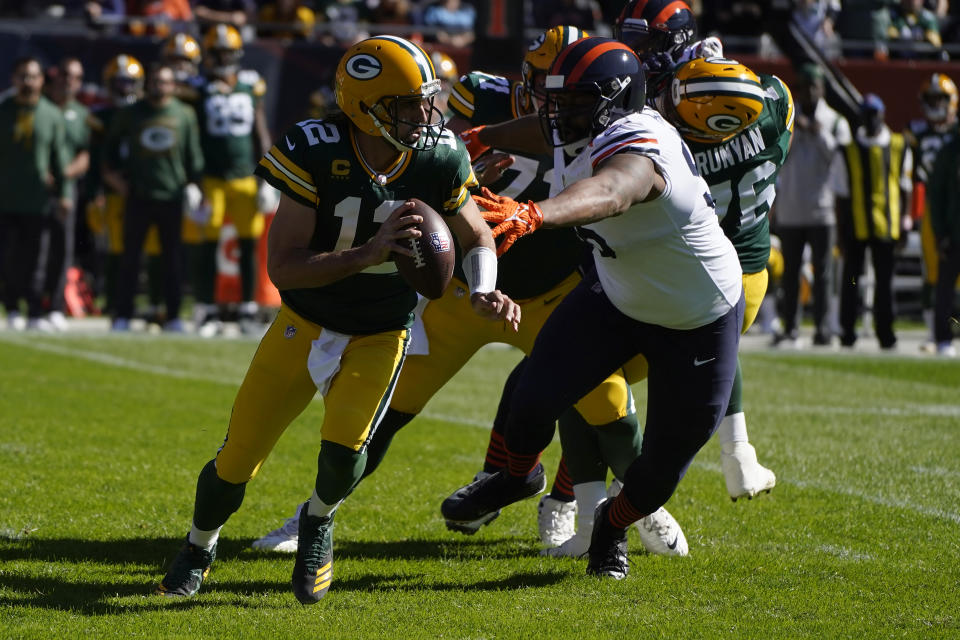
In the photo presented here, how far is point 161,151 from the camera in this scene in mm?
11039

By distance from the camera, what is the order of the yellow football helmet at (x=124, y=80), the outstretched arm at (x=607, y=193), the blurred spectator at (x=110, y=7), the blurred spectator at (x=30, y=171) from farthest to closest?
the blurred spectator at (x=110, y=7) < the yellow football helmet at (x=124, y=80) < the blurred spectator at (x=30, y=171) < the outstretched arm at (x=607, y=193)

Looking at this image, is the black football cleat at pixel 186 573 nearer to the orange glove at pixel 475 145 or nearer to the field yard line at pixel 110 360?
the orange glove at pixel 475 145

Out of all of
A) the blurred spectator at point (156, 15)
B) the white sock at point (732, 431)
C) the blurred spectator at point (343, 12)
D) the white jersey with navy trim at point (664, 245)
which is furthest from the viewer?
the blurred spectator at point (343, 12)

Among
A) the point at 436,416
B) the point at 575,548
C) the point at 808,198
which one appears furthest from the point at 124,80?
the point at 575,548

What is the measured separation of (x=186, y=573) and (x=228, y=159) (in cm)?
731

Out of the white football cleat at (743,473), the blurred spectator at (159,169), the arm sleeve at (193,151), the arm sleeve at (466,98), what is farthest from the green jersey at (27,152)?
the white football cleat at (743,473)

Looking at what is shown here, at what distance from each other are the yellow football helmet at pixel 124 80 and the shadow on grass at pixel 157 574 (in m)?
7.76

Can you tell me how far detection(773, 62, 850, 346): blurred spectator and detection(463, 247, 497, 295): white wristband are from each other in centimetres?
770

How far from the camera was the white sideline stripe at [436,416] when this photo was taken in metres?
Answer: 5.60

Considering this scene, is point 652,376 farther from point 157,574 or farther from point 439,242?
point 157,574

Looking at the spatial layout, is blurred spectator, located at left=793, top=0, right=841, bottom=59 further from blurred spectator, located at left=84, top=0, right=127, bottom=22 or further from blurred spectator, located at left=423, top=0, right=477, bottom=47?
blurred spectator, located at left=84, top=0, right=127, bottom=22

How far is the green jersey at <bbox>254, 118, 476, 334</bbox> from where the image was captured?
3.99 metres

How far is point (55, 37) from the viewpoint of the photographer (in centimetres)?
1338

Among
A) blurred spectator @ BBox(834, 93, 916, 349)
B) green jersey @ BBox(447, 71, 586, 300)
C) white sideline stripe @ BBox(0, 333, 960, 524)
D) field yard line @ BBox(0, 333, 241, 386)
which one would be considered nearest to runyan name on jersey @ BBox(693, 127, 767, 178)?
green jersey @ BBox(447, 71, 586, 300)
